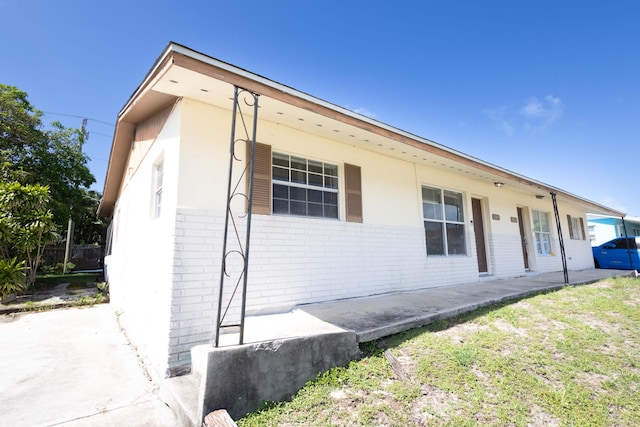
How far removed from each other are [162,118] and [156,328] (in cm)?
301

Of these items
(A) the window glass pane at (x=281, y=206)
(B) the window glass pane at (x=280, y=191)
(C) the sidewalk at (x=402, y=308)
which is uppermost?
(B) the window glass pane at (x=280, y=191)

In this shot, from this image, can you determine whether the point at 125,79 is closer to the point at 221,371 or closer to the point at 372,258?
the point at 372,258

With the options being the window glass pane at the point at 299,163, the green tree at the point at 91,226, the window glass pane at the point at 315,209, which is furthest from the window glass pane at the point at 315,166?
the green tree at the point at 91,226

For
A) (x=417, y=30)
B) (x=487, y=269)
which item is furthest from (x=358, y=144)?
(x=487, y=269)

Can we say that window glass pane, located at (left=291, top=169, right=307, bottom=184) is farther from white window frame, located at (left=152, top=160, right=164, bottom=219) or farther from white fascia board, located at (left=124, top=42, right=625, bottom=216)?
white window frame, located at (left=152, top=160, right=164, bottom=219)

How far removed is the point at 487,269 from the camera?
7828mm

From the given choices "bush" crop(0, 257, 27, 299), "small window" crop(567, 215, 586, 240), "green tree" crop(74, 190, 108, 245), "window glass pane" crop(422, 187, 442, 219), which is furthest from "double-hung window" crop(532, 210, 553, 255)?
"green tree" crop(74, 190, 108, 245)

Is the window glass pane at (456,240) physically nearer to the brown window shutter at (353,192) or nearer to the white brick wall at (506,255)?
the white brick wall at (506,255)

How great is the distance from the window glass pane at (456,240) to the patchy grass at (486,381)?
288 cm

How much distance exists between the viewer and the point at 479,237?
25.6 ft

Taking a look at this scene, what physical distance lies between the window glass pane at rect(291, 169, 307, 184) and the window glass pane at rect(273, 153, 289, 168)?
0.16 metres

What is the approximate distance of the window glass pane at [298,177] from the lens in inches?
176

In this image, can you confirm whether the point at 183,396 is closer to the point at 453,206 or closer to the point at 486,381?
the point at 486,381

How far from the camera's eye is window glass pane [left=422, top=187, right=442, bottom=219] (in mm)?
6479
